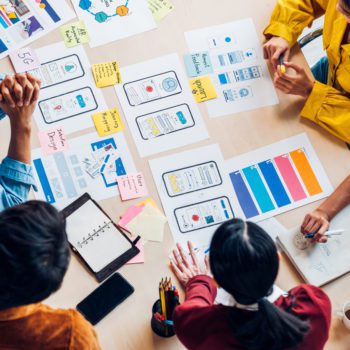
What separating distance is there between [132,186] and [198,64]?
1.48ft

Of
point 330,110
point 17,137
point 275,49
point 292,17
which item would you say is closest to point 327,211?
point 330,110

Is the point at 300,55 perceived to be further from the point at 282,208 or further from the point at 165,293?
the point at 165,293

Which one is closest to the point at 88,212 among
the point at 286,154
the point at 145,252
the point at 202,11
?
the point at 145,252

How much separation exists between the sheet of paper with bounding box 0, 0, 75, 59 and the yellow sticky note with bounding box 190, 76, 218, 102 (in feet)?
1.49

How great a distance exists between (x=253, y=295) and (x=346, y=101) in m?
0.73

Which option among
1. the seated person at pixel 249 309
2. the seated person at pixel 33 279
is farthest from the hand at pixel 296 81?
the seated person at pixel 33 279

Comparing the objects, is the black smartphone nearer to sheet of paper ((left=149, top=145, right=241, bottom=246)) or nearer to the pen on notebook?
sheet of paper ((left=149, top=145, right=241, bottom=246))

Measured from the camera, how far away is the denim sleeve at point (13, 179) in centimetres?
128

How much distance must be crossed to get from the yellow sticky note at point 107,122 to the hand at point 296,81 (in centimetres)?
51

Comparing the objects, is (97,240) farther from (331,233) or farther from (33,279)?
(331,233)

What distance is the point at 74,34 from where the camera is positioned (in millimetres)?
1530

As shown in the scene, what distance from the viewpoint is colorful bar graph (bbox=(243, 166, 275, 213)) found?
4.60 ft

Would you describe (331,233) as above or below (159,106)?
below

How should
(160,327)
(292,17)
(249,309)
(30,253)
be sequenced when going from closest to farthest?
(30,253), (249,309), (160,327), (292,17)
